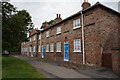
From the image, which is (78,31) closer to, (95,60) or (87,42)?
(87,42)

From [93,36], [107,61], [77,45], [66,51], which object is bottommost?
[107,61]

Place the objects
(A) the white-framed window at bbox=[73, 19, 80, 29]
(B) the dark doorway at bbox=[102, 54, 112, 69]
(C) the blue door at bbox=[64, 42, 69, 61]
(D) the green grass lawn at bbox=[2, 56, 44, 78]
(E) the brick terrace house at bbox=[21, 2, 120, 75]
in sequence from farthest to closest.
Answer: (C) the blue door at bbox=[64, 42, 69, 61]
(A) the white-framed window at bbox=[73, 19, 80, 29]
(E) the brick terrace house at bbox=[21, 2, 120, 75]
(B) the dark doorway at bbox=[102, 54, 112, 69]
(D) the green grass lawn at bbox=[2, 56, 44, 78]

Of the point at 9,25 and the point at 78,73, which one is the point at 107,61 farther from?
the point at 9,25

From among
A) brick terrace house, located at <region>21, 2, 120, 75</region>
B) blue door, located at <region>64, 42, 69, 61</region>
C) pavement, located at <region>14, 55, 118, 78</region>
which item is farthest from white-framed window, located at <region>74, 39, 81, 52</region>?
pavement, located at <region>14, 55, 118, 78</region>

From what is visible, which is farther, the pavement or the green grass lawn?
the pavement

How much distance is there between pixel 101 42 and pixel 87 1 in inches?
238

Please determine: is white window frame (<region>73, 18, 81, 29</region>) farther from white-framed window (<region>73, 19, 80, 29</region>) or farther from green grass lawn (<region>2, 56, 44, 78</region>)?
green grass lawn (<region>2, 56, 44, 78</region>)

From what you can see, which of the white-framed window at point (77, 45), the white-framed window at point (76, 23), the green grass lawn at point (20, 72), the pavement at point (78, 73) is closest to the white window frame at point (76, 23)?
the white-framed window at point (76, 23)

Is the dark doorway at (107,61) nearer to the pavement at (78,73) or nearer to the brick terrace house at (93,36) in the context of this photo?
the brick terrace house at (93,36)

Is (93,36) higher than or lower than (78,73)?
higher

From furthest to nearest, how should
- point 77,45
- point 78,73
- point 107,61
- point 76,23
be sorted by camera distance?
point 76,23, point 77,45, point 107,61, point 78,73

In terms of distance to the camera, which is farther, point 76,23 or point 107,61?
point 76,23

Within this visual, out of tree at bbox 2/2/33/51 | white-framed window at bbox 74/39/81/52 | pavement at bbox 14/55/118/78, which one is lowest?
pavement at bbox 14/55/118/78

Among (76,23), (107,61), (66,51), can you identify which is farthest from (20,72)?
(76,23)
